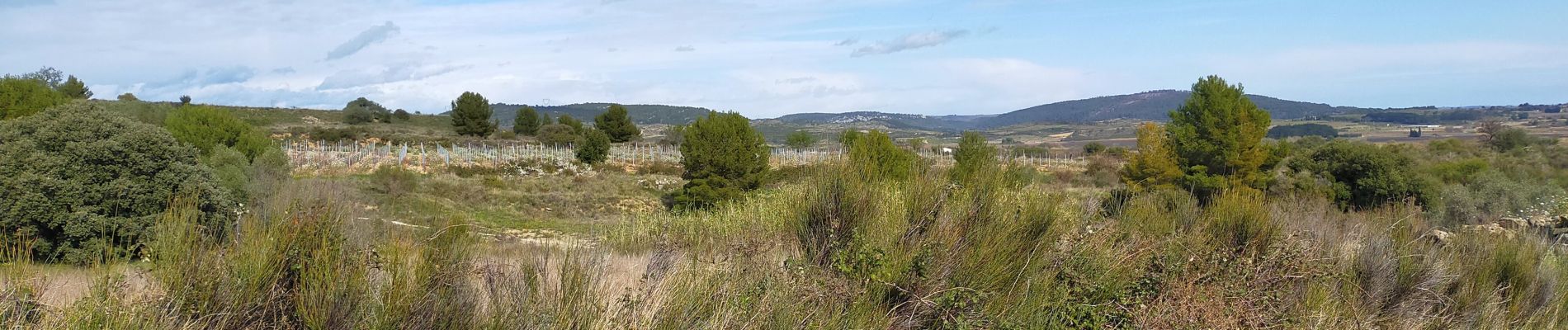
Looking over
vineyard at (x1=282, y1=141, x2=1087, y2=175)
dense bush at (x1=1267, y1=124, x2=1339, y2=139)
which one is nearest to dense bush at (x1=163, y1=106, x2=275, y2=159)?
vineyard at (x1=282, y1=141, x2=1087, y2=175)

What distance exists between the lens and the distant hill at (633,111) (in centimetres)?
14725

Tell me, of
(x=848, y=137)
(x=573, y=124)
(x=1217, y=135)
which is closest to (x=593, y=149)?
(x=573, y=124)

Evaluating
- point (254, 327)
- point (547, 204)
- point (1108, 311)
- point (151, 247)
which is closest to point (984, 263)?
point (1108, 311)

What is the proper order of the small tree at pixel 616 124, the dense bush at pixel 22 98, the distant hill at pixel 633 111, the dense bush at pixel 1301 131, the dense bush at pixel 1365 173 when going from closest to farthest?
the dense bush at pixel 1365 173 < the dense bush at pixel 22 98 < the small tree at pixel 616 124 < the dense bush at pixel 1301 131 < the distant hill at pixel 633 111

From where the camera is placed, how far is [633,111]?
160625 mm

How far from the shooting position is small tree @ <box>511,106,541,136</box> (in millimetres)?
75625

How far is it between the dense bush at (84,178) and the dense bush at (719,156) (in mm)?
18272

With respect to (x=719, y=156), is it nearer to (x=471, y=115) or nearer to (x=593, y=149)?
(x=593, y=149)

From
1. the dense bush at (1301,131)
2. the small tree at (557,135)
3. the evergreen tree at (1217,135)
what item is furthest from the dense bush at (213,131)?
the dense bush at (1301,131)

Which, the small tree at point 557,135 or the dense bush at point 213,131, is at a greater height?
the dense bush at point 213,131

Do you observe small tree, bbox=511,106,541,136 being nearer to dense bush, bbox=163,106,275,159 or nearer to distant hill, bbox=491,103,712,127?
dense bush, bbox=163,106,275,159

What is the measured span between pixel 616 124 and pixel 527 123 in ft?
44.3

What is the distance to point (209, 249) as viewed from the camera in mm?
3371

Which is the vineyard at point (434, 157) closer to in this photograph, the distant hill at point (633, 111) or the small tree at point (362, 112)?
the small tree at point (362, 112)
